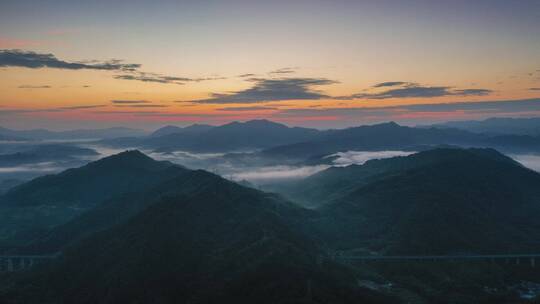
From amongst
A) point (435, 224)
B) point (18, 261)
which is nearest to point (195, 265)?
point (18, 261)

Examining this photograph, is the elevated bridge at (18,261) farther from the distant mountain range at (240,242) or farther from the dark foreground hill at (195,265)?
the dark foreground hill at (195,265)

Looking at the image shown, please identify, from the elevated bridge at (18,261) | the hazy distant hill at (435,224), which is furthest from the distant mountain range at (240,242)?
the elevated bridge at (18,261)

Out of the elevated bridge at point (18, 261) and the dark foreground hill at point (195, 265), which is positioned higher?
the dark foreground hill at point (195, 265)

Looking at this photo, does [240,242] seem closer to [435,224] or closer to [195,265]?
[195,265]

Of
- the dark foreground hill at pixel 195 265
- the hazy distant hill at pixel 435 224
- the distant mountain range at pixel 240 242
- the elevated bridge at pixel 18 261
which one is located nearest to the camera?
the dark foreground hill at pixel 195 265

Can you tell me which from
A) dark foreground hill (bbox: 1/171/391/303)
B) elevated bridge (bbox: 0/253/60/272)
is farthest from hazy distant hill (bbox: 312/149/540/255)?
elevated bridge (bbox: 0/253/60/272)

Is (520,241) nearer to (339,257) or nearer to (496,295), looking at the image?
(496,295)

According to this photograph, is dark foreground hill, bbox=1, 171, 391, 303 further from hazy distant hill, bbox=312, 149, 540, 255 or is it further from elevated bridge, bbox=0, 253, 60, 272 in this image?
hazy distant hill, bbox=312, 149, 540, 255

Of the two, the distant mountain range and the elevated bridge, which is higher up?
the distant mountain range

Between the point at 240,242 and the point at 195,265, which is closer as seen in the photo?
the point at 195,265
